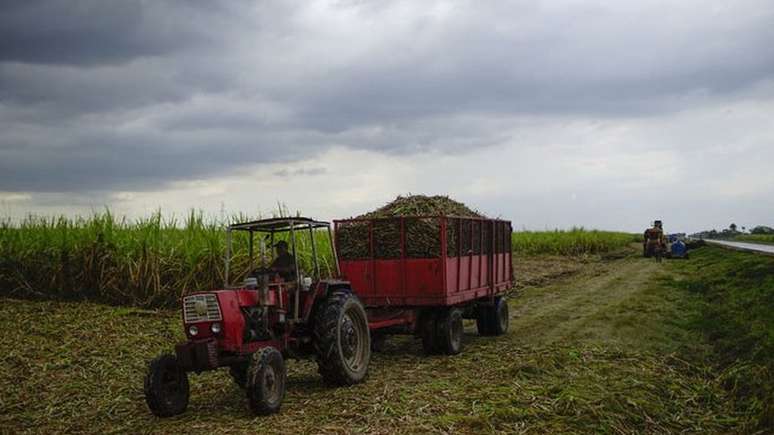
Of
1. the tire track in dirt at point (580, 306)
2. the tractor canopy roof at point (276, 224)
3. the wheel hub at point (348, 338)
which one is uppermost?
the tractor canopy roof at point (276, 224)

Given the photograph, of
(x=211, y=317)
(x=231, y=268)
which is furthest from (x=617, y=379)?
(x=231, y=268)

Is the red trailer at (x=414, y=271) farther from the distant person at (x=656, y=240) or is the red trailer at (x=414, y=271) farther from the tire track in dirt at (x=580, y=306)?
the distant person at (x=656, y=240)

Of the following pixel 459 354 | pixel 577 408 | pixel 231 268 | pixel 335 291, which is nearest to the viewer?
pixel 577 408

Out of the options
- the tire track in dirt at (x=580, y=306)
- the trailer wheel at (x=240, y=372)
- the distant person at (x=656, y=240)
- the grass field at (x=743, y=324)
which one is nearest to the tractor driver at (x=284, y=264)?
the trailer wheel at (x=240, y=372)

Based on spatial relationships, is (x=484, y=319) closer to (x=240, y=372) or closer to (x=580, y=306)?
(x=580, y=306)

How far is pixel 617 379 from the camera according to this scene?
988cm

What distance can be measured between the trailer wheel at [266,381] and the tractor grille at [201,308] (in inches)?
26.4

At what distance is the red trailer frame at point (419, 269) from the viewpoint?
1133cm

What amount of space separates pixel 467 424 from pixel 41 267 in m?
12.2

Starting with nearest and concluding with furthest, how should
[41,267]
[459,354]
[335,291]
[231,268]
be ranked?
[335,291] < [459,354] < [231,268] < [41,267]

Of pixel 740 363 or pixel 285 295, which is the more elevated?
pixel 285 295

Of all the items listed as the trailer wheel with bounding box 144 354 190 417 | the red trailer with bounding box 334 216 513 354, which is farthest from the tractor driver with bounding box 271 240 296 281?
the red trailer with bounding box 334 216 513 354

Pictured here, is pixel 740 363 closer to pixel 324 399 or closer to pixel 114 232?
pixel 324 399

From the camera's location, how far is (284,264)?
9375 millimetres
